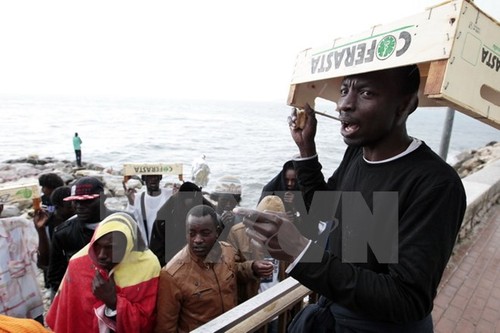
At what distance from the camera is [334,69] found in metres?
1.29

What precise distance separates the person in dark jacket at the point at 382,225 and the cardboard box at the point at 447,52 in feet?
0.36

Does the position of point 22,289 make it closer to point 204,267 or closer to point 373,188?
point 204,267

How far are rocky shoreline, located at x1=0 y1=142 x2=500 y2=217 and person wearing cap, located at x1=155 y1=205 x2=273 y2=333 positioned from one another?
12549mm

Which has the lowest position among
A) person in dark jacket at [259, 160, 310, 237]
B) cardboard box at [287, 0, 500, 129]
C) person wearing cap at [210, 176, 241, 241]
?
person wearing cap at [210, 176, 241, 241]

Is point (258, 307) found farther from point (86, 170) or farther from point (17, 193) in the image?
point (86, 170)

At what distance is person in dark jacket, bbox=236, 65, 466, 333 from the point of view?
1001 mm

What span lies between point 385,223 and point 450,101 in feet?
1.59

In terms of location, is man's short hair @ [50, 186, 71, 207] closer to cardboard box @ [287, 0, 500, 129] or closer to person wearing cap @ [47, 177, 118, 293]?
person wearing cap @ [47, 177, 118, 293]

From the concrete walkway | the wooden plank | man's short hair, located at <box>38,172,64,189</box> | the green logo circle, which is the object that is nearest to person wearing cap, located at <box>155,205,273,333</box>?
the wooden plank

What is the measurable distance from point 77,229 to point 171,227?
997 mm

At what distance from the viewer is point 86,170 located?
2011 centimetres

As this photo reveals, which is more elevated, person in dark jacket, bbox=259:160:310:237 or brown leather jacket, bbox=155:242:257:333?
person in dark jacket, bbox=259:160:310:237

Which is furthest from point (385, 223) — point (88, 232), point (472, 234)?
point (472, 234)

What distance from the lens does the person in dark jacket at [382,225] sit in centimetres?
100
